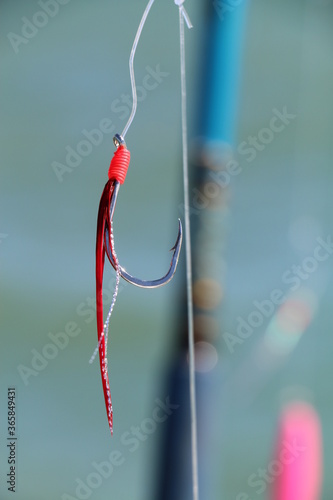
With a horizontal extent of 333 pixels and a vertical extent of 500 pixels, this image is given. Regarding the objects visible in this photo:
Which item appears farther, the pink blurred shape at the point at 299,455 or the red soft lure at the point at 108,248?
the pink blurred shape at the point at 299,455

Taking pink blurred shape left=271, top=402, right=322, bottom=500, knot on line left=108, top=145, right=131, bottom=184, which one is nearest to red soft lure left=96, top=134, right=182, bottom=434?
knot on line left=108, top=145, right=131, bottom=184

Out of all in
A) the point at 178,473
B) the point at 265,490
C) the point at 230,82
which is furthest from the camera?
the point at 265,490

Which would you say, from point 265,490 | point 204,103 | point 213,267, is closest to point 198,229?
point 213,267

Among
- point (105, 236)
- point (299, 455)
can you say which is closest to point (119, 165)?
point (105, 236)

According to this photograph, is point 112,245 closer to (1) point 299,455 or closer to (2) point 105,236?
(2) point 105,236

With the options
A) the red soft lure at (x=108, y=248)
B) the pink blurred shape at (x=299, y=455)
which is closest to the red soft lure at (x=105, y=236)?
the red soft lure at (x=108, y=248)

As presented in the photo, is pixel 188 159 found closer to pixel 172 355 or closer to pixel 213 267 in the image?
pixel 213 267

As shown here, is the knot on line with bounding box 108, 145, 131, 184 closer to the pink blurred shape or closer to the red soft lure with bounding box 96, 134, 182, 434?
the red soft lure with bounding box 96, 134, 182, 434

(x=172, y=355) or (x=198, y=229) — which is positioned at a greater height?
(x=198, y=229)

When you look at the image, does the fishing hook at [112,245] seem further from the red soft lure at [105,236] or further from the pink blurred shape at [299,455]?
the pink blurred shape at [299,455]
